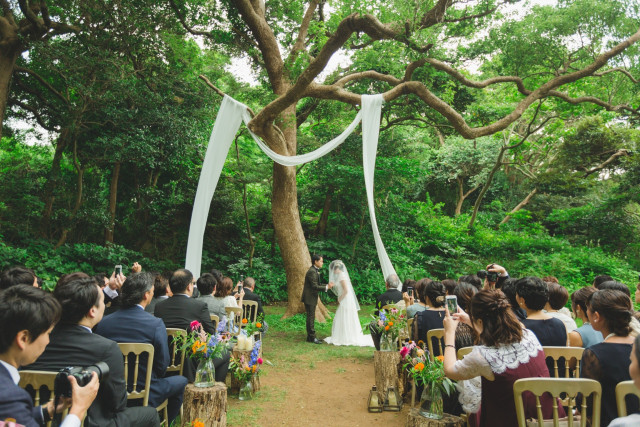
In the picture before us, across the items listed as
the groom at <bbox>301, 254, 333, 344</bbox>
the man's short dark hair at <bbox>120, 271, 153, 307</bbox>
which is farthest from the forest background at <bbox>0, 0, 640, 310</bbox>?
the man's short dark hair at <bbox>120, 271, 153, 307</bbox>

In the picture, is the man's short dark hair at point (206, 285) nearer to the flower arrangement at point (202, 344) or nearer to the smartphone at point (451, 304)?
the flower arrangement at point (202, 344)

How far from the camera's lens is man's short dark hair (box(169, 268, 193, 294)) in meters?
3.59

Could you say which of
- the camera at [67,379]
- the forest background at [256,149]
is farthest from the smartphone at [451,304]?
the forest background at [256,149]

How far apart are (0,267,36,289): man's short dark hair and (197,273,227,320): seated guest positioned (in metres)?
1.54

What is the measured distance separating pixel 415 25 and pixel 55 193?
813 centimetres

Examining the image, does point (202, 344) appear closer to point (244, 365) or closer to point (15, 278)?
point (244, 365)

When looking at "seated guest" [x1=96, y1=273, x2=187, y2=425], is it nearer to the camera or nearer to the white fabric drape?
the camera

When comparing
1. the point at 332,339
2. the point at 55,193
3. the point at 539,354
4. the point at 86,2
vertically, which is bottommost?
the point at 332,339

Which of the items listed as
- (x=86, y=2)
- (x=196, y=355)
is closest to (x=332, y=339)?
(x=196, y=355)

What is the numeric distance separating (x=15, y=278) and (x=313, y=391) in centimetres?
304

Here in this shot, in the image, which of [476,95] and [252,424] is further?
[476,95]

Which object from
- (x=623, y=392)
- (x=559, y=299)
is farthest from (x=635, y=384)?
(x=559, y=299)

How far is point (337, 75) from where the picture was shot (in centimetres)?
927

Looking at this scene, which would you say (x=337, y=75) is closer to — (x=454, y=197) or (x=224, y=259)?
(x=224, y=259)
